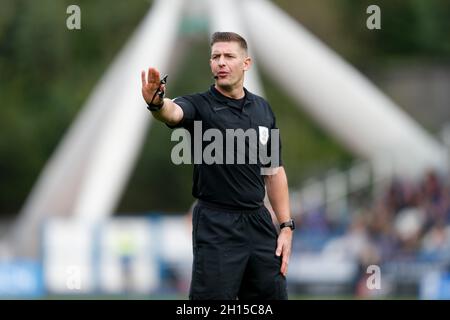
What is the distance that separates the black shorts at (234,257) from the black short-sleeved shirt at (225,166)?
0.08m

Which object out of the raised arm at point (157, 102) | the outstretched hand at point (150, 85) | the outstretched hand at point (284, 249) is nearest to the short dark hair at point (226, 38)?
the raised arm at point (157, 102)

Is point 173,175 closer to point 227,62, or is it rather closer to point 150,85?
point 227,62

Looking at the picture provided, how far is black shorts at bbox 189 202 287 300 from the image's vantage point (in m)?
7.12

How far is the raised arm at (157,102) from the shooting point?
262 inches

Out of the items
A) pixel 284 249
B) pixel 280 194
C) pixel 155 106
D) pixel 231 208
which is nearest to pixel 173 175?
pixel 280 194

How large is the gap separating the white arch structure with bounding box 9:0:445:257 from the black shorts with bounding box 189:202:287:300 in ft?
47.5

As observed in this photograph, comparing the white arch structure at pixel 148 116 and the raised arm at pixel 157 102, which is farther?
the white arch structure at pixel 148 116

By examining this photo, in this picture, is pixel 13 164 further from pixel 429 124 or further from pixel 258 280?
pixel 258 280

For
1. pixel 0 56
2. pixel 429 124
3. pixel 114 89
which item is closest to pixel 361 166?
pixel 114 89

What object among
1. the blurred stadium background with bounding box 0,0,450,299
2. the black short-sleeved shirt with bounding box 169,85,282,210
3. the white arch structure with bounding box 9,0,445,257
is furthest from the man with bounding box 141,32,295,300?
the white arch structure with bounding box 9,0,445,257

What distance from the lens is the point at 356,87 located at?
2408 centimetres

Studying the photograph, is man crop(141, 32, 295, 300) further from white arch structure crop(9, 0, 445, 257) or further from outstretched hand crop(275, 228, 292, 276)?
white arch structure crop(9, 0, 445, 257)

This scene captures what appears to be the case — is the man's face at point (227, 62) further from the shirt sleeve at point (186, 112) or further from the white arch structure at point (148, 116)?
the white arch structure at point (148, 116)

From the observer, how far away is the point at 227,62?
23.3ft
